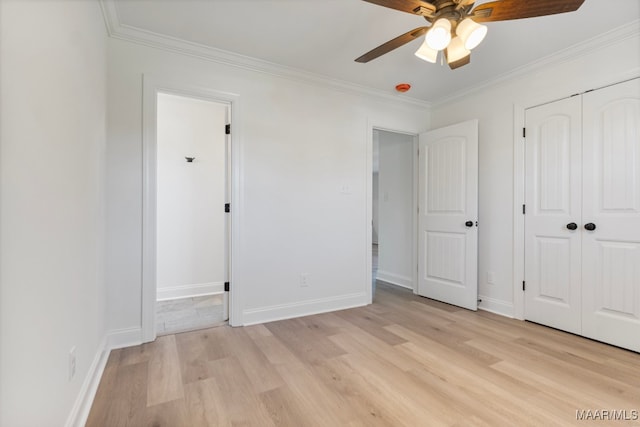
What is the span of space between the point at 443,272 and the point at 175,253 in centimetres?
324

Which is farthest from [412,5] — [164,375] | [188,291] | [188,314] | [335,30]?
[188,291]

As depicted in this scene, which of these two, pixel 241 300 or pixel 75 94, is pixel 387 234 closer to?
pixel 241 300

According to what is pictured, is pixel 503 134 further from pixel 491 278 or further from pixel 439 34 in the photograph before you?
pixel 439 34

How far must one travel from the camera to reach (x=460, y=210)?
3326 mm

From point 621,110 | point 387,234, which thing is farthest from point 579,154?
point 387,234

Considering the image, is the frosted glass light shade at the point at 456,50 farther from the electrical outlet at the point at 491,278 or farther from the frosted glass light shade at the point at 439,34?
the electrical outlet at the point at 491,278


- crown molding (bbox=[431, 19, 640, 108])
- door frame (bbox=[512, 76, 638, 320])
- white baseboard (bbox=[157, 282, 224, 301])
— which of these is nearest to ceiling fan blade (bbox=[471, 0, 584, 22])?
crown molding (bbox=[431, 19, 640, 108])

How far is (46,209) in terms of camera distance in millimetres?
1108

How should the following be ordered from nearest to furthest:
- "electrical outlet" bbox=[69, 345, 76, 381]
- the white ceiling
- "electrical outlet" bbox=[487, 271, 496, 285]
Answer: "electrical outlet" bbox=[69, 345, 76, 381] < the white ceiling < "electrical outlet" bbox=[487, 271, 496, 285]

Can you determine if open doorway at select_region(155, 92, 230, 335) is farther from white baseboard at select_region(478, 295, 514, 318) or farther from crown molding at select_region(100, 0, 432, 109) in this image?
white baseboard at select_region(478, 295, 514, 318)

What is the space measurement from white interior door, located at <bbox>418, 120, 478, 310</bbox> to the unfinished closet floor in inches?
96.1

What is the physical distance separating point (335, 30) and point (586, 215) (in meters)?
2.53

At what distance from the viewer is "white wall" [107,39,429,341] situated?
2309 millimetres

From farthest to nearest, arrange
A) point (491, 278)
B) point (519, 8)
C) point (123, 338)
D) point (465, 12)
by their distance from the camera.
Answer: point (491, 278), point (123, 338), point (465, 12), point (519, 8)
